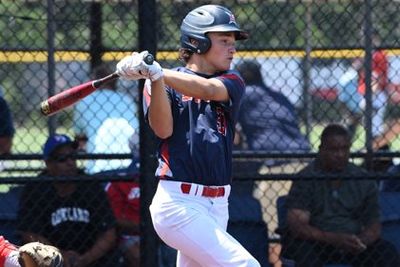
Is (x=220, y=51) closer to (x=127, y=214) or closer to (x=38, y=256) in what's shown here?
→ (x=38, y=256)

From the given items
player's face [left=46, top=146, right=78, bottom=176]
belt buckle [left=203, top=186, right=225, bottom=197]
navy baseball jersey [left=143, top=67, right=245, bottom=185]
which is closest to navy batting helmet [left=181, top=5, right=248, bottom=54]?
navy baseball jersey [left=143, top=67, right=245, bottom=185]

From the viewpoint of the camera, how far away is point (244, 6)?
6770 millimetres

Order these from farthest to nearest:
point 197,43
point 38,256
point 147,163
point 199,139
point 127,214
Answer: point 127,214 → point 147,163 → point 197,43 → point 199,139 → point 38,256

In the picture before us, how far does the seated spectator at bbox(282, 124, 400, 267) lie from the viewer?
20.2 ft

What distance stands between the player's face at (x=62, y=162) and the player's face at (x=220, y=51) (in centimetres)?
159

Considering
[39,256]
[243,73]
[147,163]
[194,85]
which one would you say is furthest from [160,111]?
[243,73]

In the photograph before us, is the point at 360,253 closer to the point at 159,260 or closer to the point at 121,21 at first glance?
the point at 159,260

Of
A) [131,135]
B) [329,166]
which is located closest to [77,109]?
[131,135]

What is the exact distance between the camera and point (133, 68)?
436 centimetres

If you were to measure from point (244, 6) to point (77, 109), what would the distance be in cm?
135

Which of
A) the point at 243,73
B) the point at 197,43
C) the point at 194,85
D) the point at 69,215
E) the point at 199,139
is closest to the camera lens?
the point at 194,85

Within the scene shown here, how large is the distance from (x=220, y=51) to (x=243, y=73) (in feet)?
8.10

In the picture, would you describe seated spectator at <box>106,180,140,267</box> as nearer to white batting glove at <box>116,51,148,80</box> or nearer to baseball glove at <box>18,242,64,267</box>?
white batting glove at <box>116,51,148,80</box>

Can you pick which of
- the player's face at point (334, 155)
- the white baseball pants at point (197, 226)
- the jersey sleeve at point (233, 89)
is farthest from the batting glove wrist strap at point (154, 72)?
the player's face at point (334, 155)
